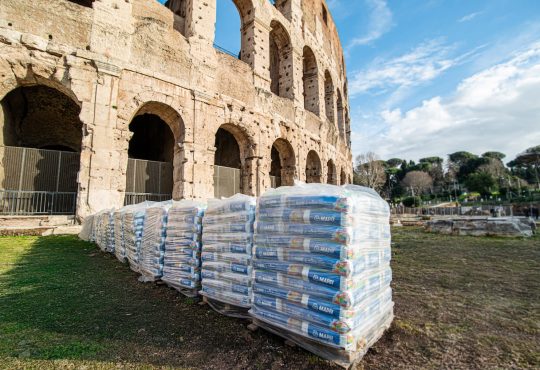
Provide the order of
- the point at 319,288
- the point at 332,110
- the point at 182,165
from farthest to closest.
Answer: the point at 332,110 → the point at 182,165 → the point at 319,288

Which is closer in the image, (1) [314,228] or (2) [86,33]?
(1) [314,228]

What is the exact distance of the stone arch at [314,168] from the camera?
1489 cm

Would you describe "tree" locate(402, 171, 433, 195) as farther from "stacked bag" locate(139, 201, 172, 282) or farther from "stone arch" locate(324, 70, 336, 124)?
"stacked bag" locate(139, 201, 172, 282)

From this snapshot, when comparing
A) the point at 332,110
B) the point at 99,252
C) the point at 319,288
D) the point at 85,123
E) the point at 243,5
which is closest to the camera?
the point at 319,288

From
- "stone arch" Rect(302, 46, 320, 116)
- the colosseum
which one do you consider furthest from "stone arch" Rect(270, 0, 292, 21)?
"stone arch" Rect(302, 46, 320, 116)

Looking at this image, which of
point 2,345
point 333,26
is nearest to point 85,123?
point 2,345

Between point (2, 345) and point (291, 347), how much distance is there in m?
2.02

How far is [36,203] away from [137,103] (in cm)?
399

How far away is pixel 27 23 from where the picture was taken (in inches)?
273

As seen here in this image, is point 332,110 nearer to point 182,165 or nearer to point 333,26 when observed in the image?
point 333,26

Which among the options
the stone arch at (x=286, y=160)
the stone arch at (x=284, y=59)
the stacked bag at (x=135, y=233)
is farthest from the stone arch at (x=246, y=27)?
the stacked bag at (x=135, y=233)

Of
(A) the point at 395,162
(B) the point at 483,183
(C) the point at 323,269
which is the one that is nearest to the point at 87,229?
(C) the point at 323,269

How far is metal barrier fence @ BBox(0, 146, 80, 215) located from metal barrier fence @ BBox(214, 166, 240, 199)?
14.7 feet

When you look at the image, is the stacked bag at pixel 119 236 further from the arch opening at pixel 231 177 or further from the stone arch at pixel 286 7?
the stone arch at pixel 286 7
